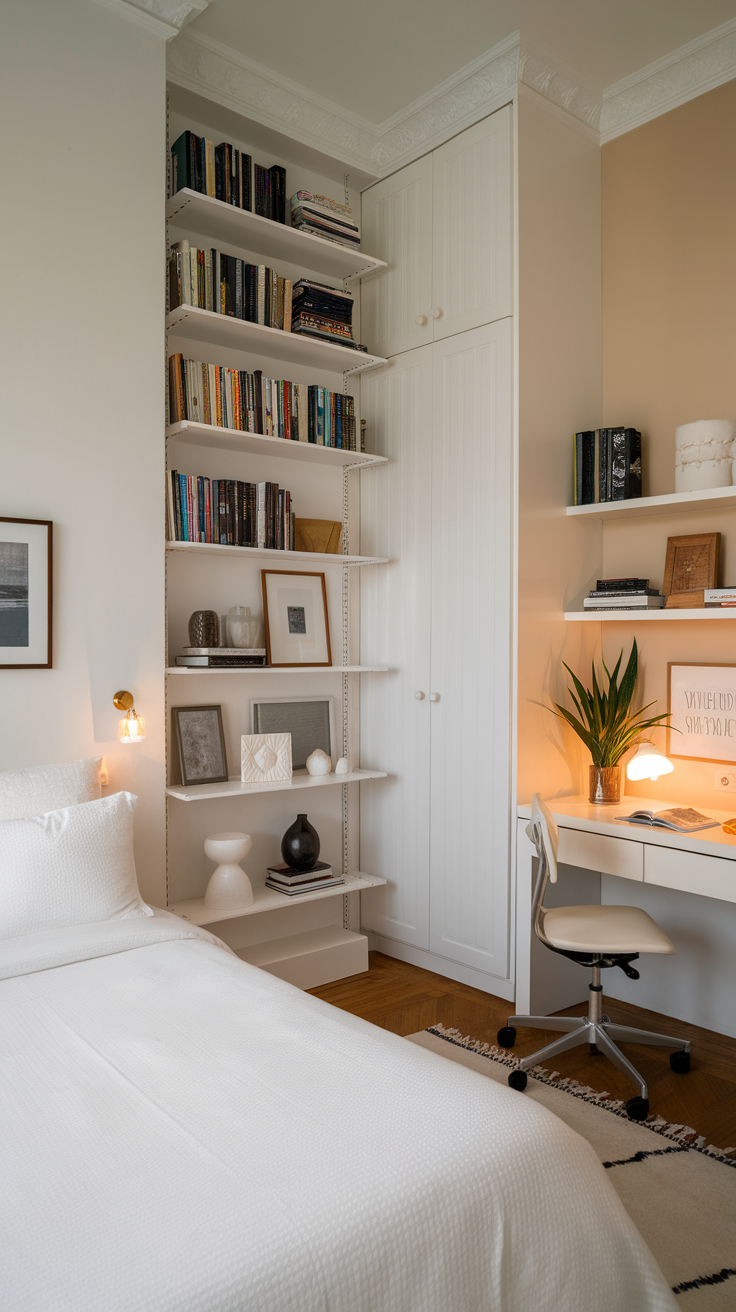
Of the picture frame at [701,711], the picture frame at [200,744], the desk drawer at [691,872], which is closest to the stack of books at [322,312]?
the picture frame at [200,744]

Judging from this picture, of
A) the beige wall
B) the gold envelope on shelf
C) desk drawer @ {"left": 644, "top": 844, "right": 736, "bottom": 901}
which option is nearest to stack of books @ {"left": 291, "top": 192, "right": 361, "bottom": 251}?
the beige wall

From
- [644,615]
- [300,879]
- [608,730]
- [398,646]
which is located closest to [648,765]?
[608,730]

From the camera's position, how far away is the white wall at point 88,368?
2518 mm

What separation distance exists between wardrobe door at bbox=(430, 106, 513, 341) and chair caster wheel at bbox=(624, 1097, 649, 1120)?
261cm

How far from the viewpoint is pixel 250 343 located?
326 centimetres

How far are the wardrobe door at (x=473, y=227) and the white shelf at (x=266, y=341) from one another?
0.40 m

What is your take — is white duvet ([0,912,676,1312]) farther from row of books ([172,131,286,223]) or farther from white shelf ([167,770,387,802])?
row of books ([172,131,286,223])

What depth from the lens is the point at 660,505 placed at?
293cm

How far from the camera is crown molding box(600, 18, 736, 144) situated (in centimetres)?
292

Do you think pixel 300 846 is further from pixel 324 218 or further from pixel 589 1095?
pixel 324 218

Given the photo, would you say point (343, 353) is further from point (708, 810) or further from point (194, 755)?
point (708, 810)

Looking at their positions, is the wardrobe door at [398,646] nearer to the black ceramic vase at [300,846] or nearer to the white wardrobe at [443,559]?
the white wardrobe at [443,559]

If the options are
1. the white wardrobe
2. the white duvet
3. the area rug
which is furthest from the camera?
the white wardrobe

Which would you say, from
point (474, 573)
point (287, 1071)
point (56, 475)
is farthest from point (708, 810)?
point (56, 475)
